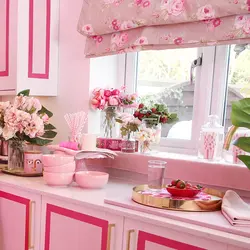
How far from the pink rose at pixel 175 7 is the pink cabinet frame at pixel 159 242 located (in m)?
1.02

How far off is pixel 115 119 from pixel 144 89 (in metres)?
0.30

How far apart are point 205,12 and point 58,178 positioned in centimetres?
101

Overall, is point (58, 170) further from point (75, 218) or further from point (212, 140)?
point (212, 140)

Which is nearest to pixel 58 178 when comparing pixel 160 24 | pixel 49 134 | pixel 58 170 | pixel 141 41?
pixel 58 170

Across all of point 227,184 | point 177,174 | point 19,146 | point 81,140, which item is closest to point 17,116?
point 19,146

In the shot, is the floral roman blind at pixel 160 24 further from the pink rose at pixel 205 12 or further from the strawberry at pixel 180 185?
the strawberry at pixel 180 185

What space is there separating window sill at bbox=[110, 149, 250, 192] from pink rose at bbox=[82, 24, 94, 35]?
2.31 ft

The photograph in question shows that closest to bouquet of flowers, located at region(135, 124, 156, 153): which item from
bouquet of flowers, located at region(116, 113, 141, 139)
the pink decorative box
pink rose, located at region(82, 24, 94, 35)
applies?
bouquet of flowers, located at region(116, 113, 141, 139)

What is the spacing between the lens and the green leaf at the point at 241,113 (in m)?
1.33

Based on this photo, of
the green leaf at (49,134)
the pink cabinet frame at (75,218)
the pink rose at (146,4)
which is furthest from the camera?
the green leaf at (49,134)

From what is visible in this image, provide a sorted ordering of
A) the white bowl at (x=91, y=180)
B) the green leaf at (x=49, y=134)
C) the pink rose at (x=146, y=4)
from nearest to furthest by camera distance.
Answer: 1. the white bowl at (x=91, y=180)
2. the pink rose at (x=146, y=4)
3. the green leaf at (x=49, y=134)

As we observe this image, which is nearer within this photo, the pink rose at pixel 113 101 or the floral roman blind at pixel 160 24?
the floral roman blind at pixel 160 24

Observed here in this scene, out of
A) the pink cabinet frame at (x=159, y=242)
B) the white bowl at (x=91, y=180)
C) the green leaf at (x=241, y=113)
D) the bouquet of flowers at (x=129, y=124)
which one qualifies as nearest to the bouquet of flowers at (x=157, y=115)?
the bouquet of flowers at (x=129, y=124)

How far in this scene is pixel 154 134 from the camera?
1949mm
